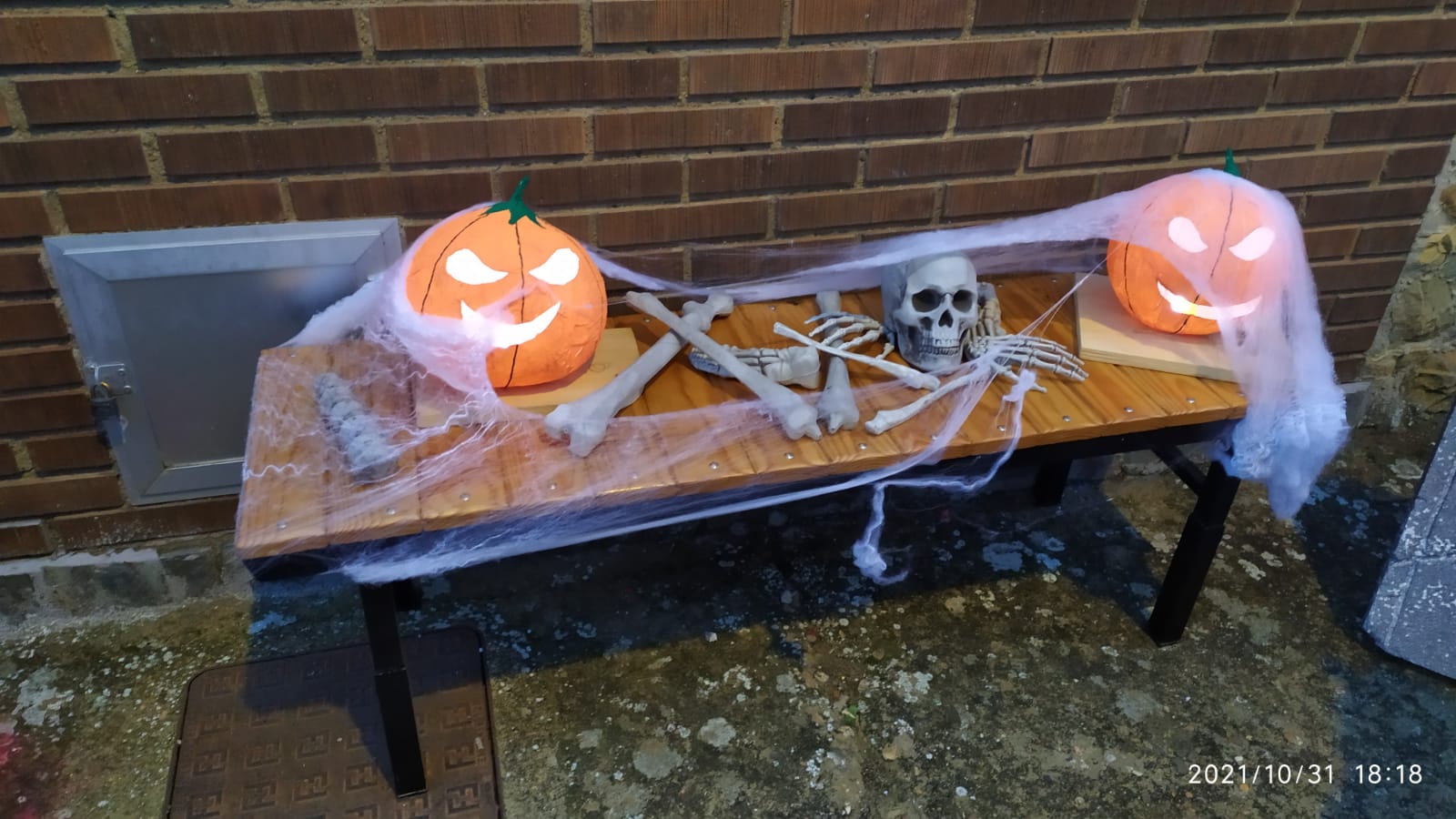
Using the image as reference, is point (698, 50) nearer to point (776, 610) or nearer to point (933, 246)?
point (933, 246)

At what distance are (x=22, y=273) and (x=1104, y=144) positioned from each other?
2.38 m

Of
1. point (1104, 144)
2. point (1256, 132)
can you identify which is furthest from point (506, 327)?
point (1256, 132)

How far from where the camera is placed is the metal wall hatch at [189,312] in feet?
6.75

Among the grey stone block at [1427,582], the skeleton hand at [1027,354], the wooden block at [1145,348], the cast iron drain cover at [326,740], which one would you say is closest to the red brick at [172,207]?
the cast iron drain cover at [326,740]

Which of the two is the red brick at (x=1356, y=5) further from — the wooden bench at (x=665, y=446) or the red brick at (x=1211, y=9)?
the wooden bench at (x=665, y=446)

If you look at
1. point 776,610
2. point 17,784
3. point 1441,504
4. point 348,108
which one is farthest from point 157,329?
point 1441,504

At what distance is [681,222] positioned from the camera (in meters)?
2.32

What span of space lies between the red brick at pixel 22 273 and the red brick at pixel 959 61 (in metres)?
1.76

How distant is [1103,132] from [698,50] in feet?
3.35

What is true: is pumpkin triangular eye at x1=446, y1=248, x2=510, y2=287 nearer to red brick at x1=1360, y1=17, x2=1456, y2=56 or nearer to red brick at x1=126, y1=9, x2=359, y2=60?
red brick at x1=126, y1=9, x2=359, y2=60

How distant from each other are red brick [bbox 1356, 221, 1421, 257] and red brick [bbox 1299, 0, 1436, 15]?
1.90 ft

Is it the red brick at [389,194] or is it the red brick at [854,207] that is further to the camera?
the red brick at [854,207]

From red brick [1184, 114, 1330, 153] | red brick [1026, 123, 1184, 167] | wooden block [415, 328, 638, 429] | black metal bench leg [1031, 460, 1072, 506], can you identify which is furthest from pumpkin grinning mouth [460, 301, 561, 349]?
red brick [1184, 114, 1330, 153]

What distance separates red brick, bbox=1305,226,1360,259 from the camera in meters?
2.74
